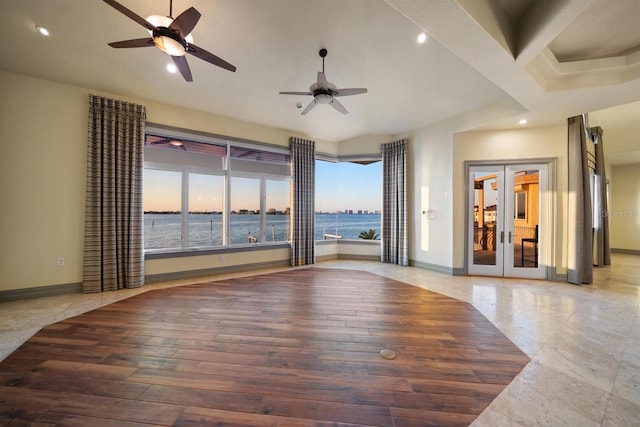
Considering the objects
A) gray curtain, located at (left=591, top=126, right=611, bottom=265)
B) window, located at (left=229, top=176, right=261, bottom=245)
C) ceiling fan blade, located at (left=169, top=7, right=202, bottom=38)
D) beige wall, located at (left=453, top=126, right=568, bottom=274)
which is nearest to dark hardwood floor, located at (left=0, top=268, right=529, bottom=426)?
window, located at (left=229, top=176, right=261, bottom=245)

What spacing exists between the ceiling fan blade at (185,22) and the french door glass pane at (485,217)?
17.4 ft

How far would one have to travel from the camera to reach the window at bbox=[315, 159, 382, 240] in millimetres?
6840

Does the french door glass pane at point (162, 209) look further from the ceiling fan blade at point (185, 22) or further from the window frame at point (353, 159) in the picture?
the window frame at point (353, 159)

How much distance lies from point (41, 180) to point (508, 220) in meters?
8.04

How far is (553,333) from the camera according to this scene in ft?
8.73

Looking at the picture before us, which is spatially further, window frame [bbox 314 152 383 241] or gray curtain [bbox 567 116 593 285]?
window frame [bbox 314 152 383 241]

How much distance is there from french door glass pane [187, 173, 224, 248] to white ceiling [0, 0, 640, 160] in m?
1.44

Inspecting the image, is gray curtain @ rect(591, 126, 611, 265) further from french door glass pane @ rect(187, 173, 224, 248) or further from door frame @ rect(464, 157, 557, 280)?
french door glass pane @ rect(187, 173, 224, 248)

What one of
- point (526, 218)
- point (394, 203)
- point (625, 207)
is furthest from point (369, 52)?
point (625, 207)

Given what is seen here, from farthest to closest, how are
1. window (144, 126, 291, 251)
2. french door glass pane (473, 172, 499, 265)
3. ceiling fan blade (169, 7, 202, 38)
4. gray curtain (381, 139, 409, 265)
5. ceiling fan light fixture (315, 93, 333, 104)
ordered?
gray curtain (381, 139, 409, 265), french door glass pane (473, 172, 499, 265), window (144, 126, 291, 251), ceiling fan light fixture (315, 93, 333, 104), ceiling fan blade (169, 7, 202, 38)

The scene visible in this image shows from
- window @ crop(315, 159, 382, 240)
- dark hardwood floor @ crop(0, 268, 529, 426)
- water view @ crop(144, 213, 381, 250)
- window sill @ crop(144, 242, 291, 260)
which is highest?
window @ crop(315, 159, 382, 240)

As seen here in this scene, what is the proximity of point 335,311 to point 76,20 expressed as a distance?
4.54 meters

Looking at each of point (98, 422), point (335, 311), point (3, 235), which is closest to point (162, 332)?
point (98, 422)

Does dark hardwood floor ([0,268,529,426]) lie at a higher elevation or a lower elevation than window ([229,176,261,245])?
lower
